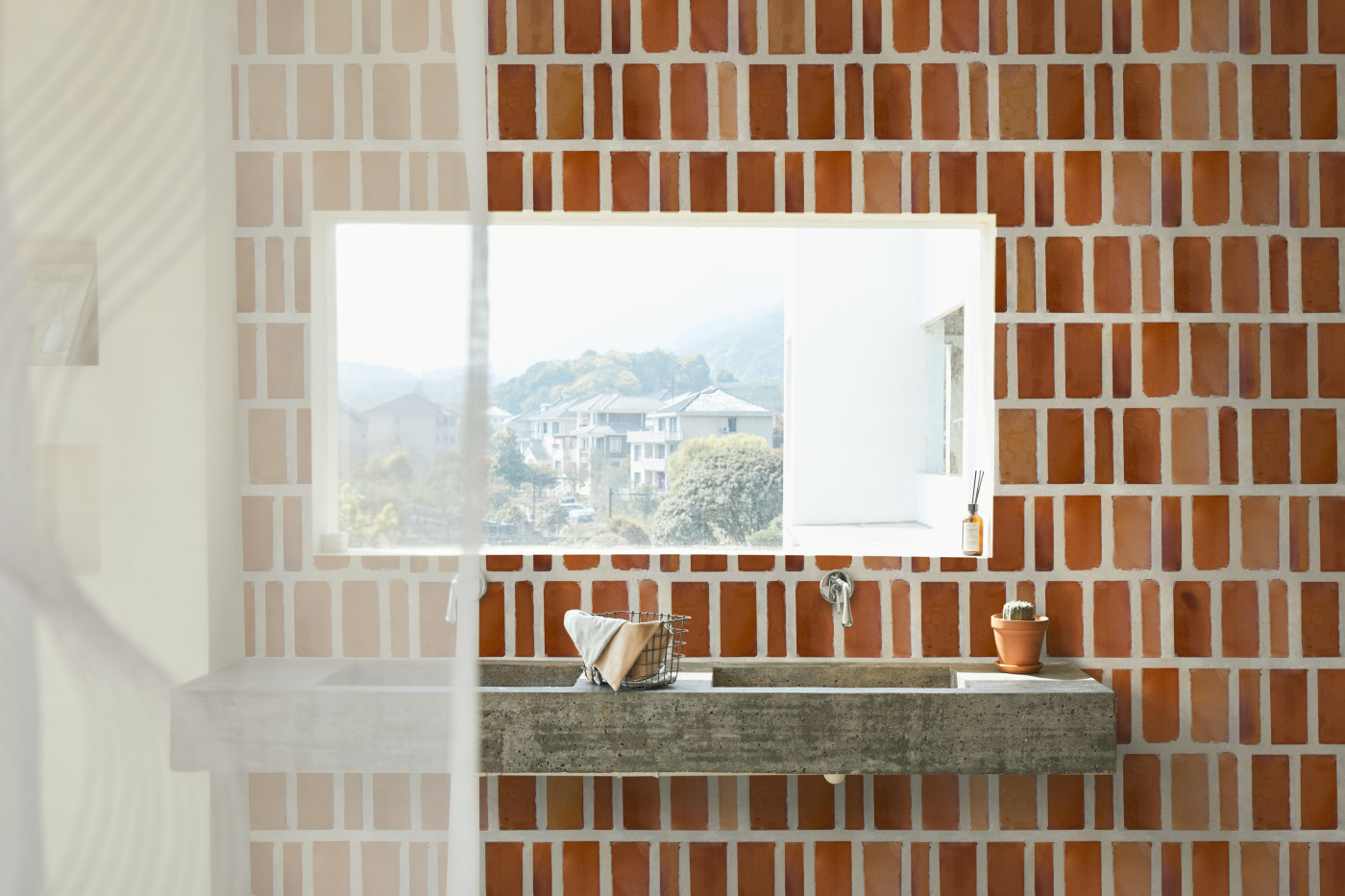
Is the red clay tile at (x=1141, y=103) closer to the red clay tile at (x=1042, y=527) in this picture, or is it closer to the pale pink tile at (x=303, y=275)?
the red clay tile at (x=1042, y=527)

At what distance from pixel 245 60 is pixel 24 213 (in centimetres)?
7

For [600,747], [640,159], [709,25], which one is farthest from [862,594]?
[709,25]

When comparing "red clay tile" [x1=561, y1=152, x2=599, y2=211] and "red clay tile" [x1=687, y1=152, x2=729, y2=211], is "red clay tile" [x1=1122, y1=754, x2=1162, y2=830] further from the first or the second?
"red clay tile" [x1=561, y1=152, x2=599, y2=211]

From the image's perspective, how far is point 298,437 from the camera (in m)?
0.25

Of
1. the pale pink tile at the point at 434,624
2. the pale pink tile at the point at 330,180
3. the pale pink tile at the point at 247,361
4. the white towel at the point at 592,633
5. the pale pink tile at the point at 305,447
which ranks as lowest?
the white towel at the point at 592,633

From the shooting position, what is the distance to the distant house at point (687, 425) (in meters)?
2.53

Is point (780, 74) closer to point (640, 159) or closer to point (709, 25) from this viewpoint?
point (709, 25)

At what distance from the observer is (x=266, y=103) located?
0.76 ft

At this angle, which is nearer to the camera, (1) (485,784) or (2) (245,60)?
(2) (245,60)

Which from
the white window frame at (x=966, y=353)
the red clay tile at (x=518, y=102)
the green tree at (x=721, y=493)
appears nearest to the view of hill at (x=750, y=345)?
the white window frame at (x=966, y=353)

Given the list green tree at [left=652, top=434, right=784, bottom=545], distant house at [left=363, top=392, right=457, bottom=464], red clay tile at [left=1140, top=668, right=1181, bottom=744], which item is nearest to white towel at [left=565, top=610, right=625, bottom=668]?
green tree at [left=652, top=434, right=784, bottom=545]

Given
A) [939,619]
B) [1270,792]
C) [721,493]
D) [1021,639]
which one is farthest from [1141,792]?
[721,493]

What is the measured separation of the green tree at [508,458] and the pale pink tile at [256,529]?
2293mm

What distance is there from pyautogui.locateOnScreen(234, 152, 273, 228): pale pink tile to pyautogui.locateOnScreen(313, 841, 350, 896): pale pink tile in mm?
173
